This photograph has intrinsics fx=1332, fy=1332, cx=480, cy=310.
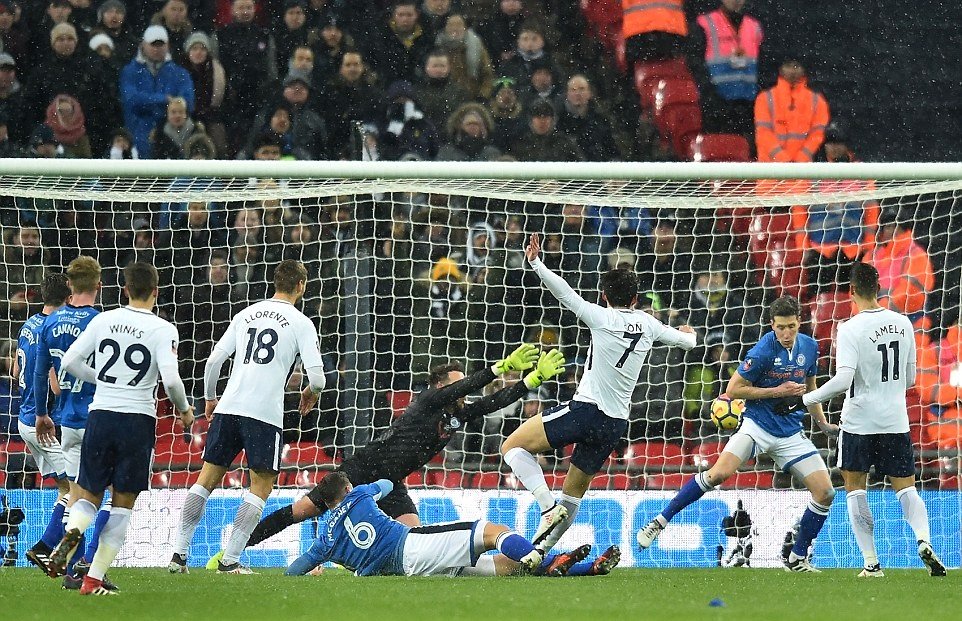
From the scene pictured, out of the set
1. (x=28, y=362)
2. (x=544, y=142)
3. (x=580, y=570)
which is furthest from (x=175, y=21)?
(x=580, y=570)

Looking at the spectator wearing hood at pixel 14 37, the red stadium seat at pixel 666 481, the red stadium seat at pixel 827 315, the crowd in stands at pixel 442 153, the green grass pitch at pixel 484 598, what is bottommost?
the green grass pitch at pixel 484 598

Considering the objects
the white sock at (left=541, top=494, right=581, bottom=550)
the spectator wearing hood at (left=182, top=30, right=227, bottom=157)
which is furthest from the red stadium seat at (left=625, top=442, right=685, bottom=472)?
the spectator wearing hood at (left=182, top=30, right=227, bottom=157)

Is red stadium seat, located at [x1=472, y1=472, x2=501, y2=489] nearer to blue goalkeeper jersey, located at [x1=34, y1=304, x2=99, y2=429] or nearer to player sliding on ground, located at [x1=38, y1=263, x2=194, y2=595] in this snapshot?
blue goalkeeper jersey, located at [x1=34, y1=304, x2=99, y2=429]

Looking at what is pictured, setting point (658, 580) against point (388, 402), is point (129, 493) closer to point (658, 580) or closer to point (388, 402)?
point (658, 580)

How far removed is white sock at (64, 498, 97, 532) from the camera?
6555mm

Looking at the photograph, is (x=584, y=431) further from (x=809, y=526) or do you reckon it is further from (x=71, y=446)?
(x=71, y=446)

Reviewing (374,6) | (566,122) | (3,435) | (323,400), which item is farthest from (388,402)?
(374,6)

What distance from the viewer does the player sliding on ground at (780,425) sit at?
8906 millimetres

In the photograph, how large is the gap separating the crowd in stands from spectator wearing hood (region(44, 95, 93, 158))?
19 millimetres

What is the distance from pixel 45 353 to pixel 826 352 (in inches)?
279

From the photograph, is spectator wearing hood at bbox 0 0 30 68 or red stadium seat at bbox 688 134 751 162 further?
red stadium seat at bbox 688 134 751 162

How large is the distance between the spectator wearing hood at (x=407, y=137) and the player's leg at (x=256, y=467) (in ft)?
16.9

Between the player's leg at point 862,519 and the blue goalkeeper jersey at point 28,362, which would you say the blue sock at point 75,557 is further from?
the player's leg at point 862,519

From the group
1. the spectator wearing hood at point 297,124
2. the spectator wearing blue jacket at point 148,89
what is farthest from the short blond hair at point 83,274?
the spectator wearing blue jacket at point 148,89
